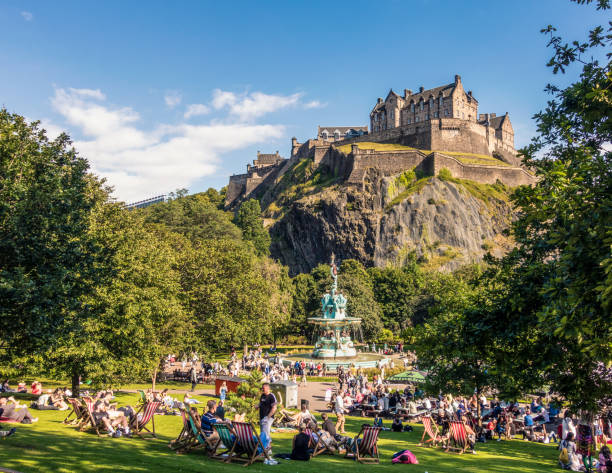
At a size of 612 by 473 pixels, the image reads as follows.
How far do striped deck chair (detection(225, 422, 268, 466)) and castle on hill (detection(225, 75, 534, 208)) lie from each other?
80.1 m

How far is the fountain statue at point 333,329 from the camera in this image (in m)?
38.8

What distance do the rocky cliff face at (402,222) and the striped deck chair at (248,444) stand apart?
68.8m

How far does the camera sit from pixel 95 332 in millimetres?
19109

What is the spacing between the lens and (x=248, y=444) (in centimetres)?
933

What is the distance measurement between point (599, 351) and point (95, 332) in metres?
17.7

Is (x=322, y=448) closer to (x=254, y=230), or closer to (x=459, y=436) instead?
(x=459, y=436)

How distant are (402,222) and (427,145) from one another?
21664 millimetres

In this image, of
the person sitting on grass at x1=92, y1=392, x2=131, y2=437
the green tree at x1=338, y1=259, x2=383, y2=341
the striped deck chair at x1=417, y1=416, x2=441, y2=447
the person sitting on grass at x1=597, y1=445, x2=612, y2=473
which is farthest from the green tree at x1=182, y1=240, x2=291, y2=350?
the person sitting on grass at x1=597, y1=445, x2=612, y2=473

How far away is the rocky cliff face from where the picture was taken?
79375 millimetres

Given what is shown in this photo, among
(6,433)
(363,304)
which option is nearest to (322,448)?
(6,433)

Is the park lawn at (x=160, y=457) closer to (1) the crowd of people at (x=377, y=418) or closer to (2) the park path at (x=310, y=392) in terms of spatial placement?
(1) the crowd of people at (x=377, y=418)

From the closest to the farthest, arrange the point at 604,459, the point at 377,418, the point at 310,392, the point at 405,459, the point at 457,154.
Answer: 1. the point at 405,459
2. the point at 604,459
3. the point at 377,418
4. the point at 310,392
5. the point at 457,154

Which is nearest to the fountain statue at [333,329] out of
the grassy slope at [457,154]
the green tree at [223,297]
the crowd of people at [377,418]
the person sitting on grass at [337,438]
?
the green tree at [223,297]

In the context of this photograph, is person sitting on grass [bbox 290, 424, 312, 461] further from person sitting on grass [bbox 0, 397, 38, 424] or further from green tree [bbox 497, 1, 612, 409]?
person sitting on grass [bbox 0, 397, 38, 424]
